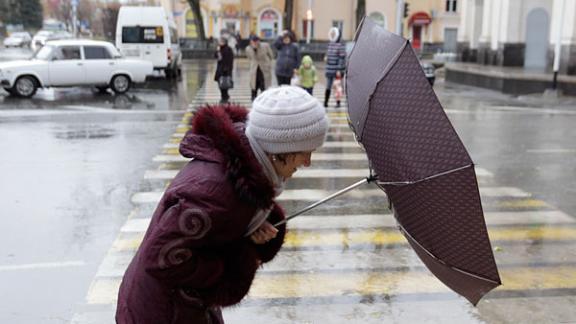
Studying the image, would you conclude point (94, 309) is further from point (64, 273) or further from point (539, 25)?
point (539, 25)

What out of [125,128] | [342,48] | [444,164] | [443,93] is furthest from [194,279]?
[443,93]

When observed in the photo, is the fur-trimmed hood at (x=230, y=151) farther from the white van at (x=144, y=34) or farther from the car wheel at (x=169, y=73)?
the car wheel at (x=169, y=73)

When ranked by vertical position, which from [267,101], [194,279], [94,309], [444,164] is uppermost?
[267,101]

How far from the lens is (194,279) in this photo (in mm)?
2047

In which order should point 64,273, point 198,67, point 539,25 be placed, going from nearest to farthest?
point 64,273 < point 539,25 < point 198,67

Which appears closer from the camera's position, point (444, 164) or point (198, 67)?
point (444, 164)

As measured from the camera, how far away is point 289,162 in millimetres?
2254

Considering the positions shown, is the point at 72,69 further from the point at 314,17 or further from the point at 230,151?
the point at 314,17

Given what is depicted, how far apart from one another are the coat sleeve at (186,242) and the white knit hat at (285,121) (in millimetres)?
311

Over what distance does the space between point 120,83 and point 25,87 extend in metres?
2.68

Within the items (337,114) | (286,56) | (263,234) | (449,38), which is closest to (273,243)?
(263,234)

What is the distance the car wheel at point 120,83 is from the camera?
1902cm

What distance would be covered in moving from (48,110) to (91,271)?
36.7 feet

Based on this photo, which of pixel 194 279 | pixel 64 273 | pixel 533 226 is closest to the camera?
pixel 194 279
